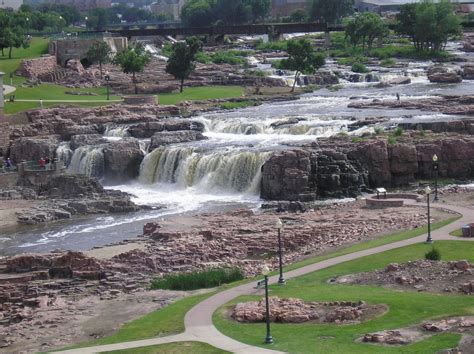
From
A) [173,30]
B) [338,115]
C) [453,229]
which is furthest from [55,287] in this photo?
[173,30]

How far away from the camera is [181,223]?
52.9m

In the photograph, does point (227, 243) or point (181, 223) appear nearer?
point (227, 243)

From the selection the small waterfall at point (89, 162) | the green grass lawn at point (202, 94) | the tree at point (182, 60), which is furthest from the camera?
the tree at point (182, 60)

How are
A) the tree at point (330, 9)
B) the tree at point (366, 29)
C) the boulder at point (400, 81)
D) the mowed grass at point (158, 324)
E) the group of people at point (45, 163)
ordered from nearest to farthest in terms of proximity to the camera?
the mowed grass at point (158, 324), the group of people at point (45, 163), the boulder at point (400, 81), the tree at point (366, 29), the tree at point (330, 9)

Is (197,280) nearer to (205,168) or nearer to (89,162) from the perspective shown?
(205,168)

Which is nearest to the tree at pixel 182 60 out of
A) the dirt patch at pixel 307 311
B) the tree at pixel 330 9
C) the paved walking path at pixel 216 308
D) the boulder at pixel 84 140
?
the boulder at pixel 84 140

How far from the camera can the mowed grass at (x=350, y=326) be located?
1140 inches

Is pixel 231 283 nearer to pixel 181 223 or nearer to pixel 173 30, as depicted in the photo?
pixel 181 223

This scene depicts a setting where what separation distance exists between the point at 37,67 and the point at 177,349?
86978mm

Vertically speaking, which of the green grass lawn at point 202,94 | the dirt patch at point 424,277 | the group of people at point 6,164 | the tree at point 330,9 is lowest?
the group of people at point 6,164

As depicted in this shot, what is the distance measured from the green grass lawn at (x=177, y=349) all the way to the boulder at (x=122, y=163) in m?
44.5

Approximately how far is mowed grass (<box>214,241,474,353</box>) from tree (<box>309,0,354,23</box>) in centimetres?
15269

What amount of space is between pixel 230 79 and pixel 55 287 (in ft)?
252

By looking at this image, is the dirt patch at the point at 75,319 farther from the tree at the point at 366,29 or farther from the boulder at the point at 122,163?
the tree at the point at 366,29
